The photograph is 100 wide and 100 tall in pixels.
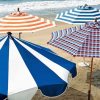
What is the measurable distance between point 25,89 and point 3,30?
406 centimetres

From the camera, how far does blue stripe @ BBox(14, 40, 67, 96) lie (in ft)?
18.3

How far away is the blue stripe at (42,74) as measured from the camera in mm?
5566

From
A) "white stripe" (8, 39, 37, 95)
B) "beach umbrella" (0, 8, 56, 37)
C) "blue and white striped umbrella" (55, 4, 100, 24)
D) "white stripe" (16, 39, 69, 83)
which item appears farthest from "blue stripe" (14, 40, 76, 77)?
"blue and white striped umbrella" (55, 4, 100, 24)

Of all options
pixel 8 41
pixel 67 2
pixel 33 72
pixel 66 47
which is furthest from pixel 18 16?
pixel 67 2

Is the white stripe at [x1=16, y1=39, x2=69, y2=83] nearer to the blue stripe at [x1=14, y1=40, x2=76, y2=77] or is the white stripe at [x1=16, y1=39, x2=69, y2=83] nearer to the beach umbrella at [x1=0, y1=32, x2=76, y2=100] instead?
the beach umbrella at [x1=0, y1=32, x2=76, y2=100]

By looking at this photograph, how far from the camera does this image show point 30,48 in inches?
255

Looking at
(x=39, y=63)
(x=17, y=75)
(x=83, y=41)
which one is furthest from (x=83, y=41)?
(x=17, y=75)

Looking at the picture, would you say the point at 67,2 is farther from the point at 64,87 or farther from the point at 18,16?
the point at 64,87

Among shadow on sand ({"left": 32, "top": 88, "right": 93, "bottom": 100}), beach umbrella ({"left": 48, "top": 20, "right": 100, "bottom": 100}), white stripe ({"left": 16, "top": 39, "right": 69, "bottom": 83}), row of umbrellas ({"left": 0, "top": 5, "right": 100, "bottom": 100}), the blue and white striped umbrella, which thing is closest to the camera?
row of umbrellas ({"left": 0, "top": 5, "right": 100, "bottom": 100})

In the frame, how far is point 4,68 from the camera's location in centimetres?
582

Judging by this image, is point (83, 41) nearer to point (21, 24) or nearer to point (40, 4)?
point (21, 24)

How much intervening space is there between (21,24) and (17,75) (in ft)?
12.5

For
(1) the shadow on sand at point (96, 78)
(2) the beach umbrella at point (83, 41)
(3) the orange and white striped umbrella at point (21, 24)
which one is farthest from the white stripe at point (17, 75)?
(1) the shadow on sand at point (96, 78)

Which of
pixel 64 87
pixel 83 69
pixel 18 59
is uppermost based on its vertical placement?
pixel 18 59
